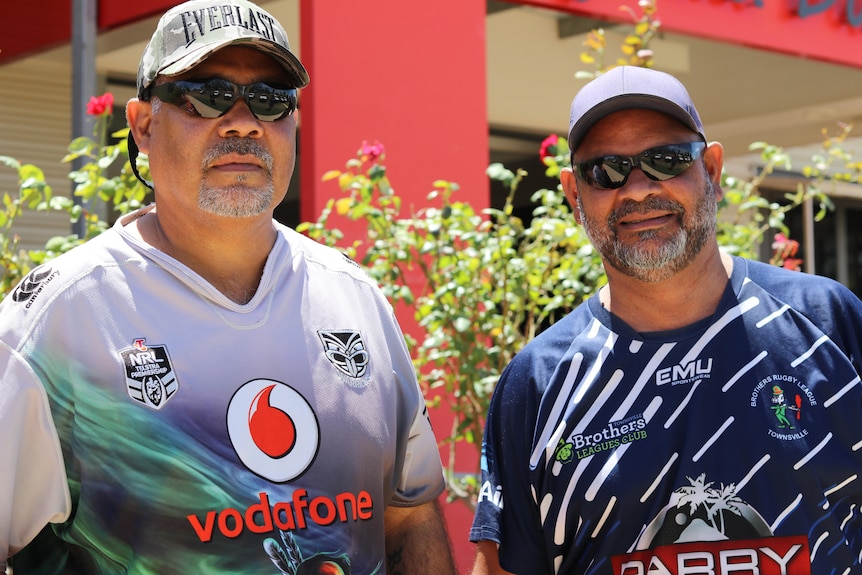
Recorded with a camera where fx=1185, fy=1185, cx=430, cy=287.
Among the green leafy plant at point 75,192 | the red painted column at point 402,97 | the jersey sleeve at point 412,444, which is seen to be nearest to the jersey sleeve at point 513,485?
the jersey sleeve at point 412,444

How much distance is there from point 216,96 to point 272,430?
732 mm

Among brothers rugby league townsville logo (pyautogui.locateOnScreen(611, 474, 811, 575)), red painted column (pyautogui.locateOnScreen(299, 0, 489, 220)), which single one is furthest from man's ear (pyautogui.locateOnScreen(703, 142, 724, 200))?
red painted column (pyautogui.locateOnScreen(299, 0, 489, 220))

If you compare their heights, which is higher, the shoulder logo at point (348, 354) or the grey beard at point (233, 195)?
the grey beard at point (233, 195)

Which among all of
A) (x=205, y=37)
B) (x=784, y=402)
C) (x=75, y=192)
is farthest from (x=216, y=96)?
(x=75, y=192)

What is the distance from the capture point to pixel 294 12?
845 centimetres

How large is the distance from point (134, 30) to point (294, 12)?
1.12 meters

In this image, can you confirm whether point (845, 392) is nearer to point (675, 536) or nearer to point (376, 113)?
point (675, 536)

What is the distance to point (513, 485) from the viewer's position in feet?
8.86

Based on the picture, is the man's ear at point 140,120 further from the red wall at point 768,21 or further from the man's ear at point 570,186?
the red wall at point 768,21

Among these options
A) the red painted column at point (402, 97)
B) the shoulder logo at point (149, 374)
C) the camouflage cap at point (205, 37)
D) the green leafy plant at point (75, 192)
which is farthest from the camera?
the red painted column at point (402, 97)

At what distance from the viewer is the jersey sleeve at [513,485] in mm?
2684

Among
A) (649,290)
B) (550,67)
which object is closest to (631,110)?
(649,290)

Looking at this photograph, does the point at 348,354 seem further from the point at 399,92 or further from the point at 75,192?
the point at 399,92

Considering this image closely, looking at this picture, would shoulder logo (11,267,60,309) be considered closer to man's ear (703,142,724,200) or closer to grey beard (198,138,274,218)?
grey beard (198,138,274,218)
